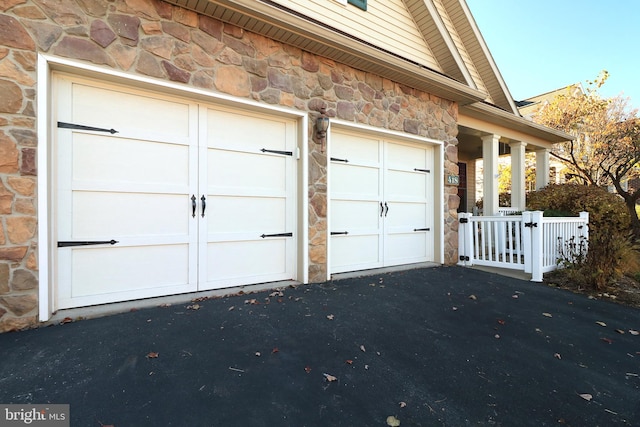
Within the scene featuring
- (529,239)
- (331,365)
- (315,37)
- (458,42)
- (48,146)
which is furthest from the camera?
(458,42)

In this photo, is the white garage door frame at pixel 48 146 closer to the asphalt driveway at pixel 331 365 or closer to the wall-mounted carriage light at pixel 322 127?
the asphalt driveway at pixel 331 365

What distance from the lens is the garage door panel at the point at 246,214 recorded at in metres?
3.23

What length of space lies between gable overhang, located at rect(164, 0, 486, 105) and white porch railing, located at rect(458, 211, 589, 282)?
232 centimetres

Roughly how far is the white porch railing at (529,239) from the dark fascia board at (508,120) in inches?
86.3

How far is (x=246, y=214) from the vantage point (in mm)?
3412

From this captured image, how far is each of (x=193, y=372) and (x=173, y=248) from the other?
1.59 metres

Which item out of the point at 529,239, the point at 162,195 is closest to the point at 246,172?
the point at 162,195

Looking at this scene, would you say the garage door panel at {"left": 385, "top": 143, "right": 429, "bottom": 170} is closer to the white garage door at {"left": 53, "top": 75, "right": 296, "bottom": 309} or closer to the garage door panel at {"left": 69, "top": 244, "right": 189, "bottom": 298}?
the white garage door at {"left": 53, "top": 75, "right": 296, "bottom": 309}

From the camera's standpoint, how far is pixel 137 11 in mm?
2691

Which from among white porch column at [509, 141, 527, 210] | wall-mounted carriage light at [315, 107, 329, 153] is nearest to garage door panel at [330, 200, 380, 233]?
wall-mounted carriage light at [315, 107, 329, 153]

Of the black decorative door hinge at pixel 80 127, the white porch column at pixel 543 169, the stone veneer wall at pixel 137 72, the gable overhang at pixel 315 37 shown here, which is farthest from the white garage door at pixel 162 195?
the white porch column at pixel 543 169

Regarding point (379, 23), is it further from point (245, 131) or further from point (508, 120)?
point (508, 120)

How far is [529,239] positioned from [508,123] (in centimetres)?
337

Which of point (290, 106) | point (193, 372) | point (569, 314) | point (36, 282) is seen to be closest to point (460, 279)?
point (569, 314)
